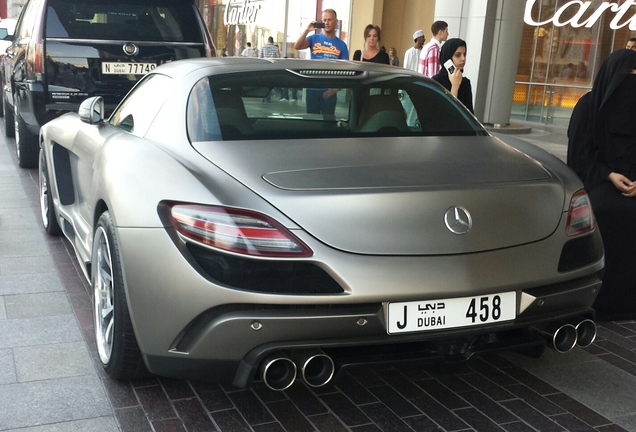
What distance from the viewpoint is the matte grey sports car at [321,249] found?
107 inches

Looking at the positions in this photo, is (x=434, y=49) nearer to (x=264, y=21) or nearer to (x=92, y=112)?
(x=92, y=112)

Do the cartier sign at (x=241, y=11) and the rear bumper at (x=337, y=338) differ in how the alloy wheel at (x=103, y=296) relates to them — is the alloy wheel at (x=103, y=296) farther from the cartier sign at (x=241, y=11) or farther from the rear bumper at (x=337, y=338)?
the cartier sign at (x=241, y=11)

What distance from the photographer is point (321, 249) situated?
271 cm

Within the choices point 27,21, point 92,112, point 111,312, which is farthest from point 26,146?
point 111,312

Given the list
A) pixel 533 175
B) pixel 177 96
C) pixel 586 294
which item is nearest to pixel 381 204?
pixel 533 175

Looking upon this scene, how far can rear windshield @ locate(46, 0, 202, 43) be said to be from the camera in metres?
7.87

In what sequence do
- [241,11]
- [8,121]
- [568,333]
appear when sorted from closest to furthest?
1. [568,333]
2. [8,121]
3. [241,11]

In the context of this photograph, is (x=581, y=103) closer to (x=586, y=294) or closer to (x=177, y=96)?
(x=586, y=294)

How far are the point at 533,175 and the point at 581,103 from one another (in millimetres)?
1661

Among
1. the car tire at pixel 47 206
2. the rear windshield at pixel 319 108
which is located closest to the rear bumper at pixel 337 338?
the rear windshield at pixel 319 108

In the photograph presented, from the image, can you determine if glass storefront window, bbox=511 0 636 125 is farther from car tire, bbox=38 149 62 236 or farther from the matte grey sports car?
the matte grey sports car

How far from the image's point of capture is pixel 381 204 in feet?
9.15

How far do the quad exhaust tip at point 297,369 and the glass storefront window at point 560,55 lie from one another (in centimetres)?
1511

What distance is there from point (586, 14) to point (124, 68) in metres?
12.5
